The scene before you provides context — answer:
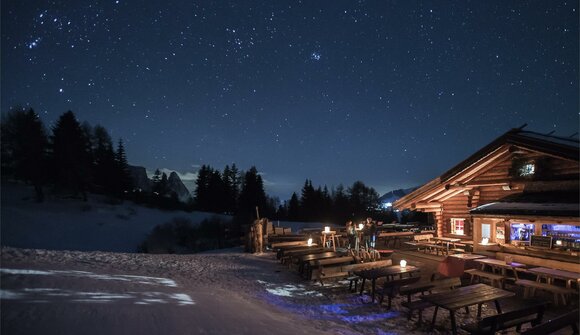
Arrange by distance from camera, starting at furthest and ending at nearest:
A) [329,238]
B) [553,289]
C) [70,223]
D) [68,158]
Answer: [68,158]
[70,223]
[329,238]
[553,289]

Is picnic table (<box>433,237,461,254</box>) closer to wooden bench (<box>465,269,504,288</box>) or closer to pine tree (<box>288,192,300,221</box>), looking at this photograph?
wooden bench (<box>465,269,504,288</box>)

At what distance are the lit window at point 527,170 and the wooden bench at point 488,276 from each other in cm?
367

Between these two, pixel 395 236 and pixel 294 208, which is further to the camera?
pixel 294 208

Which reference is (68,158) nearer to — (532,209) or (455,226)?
(455,226)

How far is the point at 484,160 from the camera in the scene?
472 inches

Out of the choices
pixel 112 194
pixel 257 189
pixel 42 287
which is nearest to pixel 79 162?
pixel 112 194

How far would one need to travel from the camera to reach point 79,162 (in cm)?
3997

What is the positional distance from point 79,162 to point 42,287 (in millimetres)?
40136

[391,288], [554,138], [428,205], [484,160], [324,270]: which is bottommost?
[324,270]

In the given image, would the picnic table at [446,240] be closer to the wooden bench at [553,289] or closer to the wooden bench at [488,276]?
the wooden bench at [488,276]

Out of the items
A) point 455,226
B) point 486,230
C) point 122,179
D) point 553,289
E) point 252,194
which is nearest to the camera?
point 553,289

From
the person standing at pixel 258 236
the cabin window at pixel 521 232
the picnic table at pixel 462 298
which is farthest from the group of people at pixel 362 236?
the picnic table at pixel 462 298

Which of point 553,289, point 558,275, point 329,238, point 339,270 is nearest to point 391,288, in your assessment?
point 339,270

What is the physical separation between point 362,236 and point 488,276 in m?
7.84
